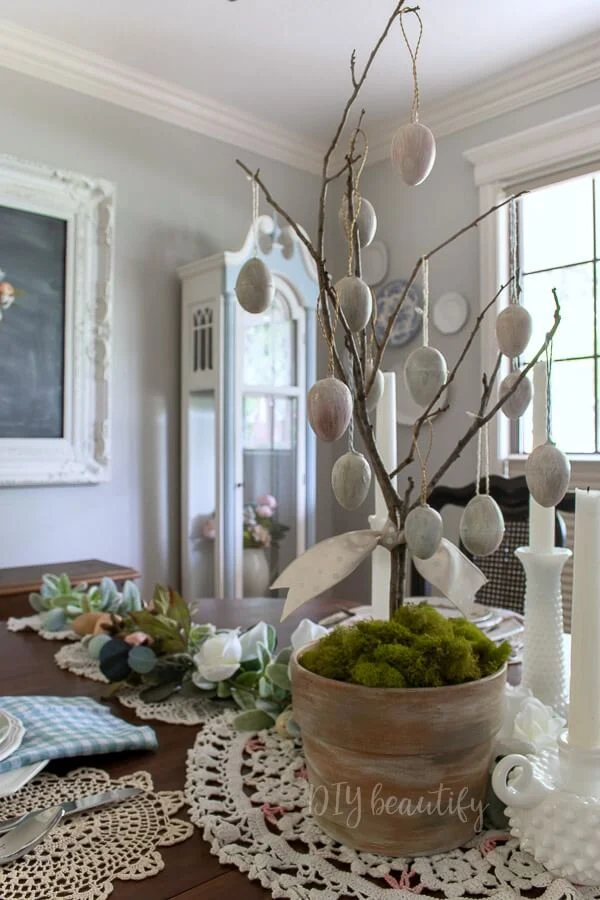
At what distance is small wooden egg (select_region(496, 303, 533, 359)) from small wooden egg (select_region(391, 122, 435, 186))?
13 centimetres

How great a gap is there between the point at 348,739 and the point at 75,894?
0.71ft

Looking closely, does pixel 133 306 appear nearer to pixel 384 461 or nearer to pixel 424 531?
pixel 384 461

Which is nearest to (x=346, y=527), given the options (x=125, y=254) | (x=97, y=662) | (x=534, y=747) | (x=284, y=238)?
(x=284, y=238)

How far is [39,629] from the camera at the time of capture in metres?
1.29

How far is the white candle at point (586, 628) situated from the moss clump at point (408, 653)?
70mm

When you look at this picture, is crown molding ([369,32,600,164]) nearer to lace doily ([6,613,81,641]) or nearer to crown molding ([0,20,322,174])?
crown molding ([0,20,322,174])

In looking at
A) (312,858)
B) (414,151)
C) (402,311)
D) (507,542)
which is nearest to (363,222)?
(414,151)

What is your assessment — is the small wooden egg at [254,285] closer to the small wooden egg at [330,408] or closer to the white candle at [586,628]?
the small wooden egg at [330,408]

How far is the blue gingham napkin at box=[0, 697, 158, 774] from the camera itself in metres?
0.70

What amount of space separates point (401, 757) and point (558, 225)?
9.36 feet

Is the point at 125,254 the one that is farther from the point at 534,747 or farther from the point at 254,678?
the point at 534,747

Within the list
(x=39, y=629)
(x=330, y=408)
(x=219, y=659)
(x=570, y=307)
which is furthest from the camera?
(x=570, y=307)

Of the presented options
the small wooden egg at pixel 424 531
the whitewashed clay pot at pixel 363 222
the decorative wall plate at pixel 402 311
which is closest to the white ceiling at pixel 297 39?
the decorative wall plate at pixel 402 311

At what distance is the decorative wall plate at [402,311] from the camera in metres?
3.30
